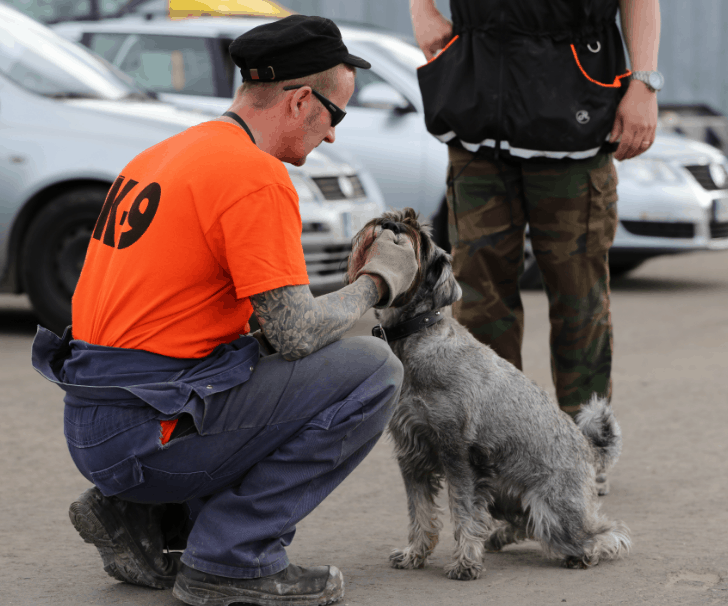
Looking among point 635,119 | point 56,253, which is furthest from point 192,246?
point 56,253

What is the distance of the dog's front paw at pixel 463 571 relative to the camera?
9.67 ft

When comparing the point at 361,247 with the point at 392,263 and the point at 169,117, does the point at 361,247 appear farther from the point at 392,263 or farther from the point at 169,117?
the point at 169,117

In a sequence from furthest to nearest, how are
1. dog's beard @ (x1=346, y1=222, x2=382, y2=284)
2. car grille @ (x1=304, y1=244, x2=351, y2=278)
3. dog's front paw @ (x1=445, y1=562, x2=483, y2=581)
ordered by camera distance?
car grille @ (x1=304, y1=244, x2=351, y2=278) < dog's front paw @ (x1=445, y1=562, x2=483, y2=581) < dog's beard @ (x1=346, y1=222, x2=382, y2=284)

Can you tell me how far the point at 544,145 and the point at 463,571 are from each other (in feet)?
4.86

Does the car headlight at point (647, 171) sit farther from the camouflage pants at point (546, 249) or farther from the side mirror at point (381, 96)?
the camouflage pants at point (546, 249)

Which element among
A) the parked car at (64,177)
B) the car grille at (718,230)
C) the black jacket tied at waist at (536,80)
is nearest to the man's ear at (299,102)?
the black jacket tied at waist at (536,80)

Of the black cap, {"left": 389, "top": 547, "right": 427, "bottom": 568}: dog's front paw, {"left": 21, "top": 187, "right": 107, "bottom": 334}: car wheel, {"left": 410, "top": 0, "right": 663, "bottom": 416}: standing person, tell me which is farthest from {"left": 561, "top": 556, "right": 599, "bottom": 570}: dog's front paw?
{"left": 21, "top": 187, "right": 107, "bottom": 334}: car wheel

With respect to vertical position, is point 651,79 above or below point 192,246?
above

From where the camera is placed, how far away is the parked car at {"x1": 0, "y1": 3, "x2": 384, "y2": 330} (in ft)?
19.6

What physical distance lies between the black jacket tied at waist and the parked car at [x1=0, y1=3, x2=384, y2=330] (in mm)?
2662

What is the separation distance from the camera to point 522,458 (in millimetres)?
2992

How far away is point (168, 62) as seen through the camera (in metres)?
8.20

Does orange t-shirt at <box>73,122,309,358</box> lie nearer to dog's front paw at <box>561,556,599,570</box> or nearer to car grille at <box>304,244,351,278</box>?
dog's front paw at <box>561,556,599,570</box>

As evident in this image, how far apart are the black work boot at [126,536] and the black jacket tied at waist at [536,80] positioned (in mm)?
1721
